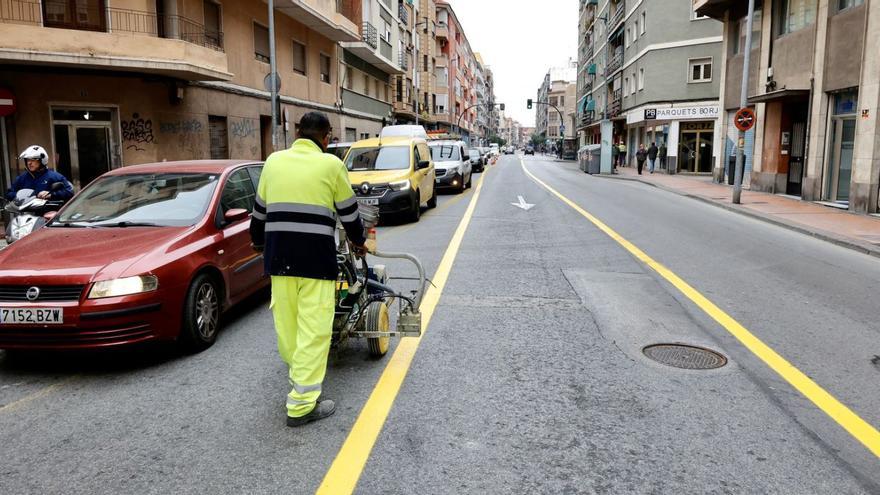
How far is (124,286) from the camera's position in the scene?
4.76 metres

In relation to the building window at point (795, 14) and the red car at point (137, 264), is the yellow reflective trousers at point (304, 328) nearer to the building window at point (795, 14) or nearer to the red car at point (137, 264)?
the red car at point (137, 264)

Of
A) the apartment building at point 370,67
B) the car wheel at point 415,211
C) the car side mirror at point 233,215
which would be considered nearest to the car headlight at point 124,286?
the car side mirror at point 233,215

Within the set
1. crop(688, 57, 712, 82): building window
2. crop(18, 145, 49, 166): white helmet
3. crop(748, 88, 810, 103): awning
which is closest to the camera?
crop(18, 145, 49, 166): white helmet

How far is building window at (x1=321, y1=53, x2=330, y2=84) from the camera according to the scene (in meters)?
31.1

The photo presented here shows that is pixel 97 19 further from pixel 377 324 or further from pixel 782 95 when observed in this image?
pixel 782 95

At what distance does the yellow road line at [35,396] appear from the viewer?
428cm

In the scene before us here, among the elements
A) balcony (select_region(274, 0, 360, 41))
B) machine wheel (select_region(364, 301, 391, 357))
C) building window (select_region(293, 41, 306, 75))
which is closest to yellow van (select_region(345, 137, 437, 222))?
machine wheel (select_region(364, 301, 391, 357))

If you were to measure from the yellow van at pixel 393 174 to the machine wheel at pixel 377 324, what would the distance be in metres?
8.74

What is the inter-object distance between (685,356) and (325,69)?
1142 inches

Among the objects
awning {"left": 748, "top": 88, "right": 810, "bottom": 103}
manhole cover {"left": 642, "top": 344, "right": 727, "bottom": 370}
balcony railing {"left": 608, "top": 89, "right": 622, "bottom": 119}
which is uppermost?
balcony railing {"left": 608, "top": 89, "right": 622, "bottom": 119}

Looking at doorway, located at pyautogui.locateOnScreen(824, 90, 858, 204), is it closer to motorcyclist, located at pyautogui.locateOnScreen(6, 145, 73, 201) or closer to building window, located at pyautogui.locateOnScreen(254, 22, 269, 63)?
motorcyclist, located at pyautogui.locateOnScreen(6, 145, 73, 201)

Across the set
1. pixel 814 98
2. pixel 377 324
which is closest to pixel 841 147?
pixel 814 98

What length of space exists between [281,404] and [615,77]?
5181 centimetres

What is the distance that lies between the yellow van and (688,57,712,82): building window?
25.9m
